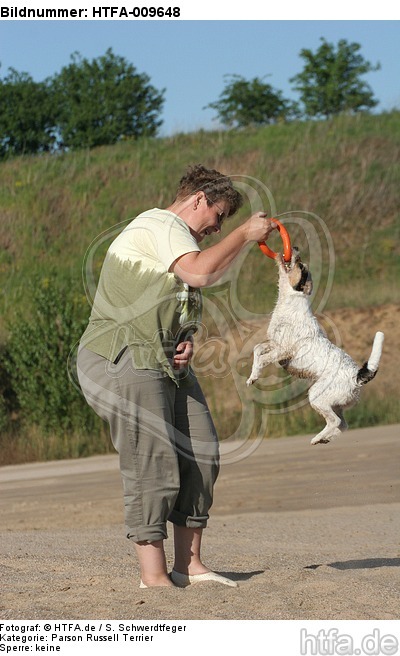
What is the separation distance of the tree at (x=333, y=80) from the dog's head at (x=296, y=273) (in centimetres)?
3806

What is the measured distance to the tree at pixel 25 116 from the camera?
136 feet

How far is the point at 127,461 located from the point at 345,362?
1.37 meters

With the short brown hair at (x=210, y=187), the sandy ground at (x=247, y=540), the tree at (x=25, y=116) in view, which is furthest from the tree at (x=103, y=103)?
the short brown hair at (x=210, y=187)

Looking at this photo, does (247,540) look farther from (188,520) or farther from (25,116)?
(25,116)

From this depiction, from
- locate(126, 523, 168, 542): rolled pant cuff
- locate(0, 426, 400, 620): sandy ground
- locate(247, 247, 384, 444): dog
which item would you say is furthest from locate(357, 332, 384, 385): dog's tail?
locate(126, 523, 168, 542): rolled pant cuff

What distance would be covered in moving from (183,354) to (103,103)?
38.5 metres

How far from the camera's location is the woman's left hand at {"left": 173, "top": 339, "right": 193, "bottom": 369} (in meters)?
5.75

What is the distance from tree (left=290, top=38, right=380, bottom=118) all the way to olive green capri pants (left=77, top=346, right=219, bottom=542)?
124 feet

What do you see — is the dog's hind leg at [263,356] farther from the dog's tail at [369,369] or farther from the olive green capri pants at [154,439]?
the olive green capri pants at [154,439]

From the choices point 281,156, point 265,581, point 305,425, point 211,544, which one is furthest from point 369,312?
point 265,581

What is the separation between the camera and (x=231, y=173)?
3312 centimetres

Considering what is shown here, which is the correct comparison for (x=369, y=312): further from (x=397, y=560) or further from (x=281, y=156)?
(x=397, y=560)

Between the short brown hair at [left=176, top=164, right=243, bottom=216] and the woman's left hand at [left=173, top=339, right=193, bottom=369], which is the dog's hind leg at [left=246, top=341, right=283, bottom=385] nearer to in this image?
the woman's left hand at [left=173, top=339, right=193, bottom=369]

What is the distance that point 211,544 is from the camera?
959 cm
